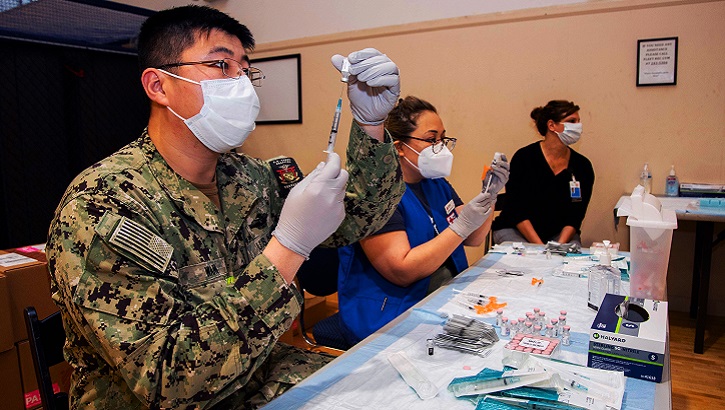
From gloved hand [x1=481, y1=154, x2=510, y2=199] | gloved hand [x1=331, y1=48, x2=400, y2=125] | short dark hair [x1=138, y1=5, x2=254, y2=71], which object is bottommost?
gloved hand [x1=481, y1=154, x2=510, y2=199]

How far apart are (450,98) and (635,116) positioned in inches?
52.6

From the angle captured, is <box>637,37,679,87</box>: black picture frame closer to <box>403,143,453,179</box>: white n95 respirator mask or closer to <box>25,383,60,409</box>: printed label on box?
<box>403,143,453,179</box>: white n95 respirator mask

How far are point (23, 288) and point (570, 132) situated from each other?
3030mm

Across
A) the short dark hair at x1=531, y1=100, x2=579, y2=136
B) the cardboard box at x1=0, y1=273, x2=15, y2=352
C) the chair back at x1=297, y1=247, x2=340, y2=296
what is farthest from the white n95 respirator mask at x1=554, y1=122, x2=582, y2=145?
the cardboard box at x1=0, y1=273, x2=15, y2=352

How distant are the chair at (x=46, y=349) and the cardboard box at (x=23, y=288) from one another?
38.6 inches

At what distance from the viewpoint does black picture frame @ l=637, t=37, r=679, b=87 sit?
128 inches

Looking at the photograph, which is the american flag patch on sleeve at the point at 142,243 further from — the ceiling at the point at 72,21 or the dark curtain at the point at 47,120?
the dark curtain at the point at 47,120

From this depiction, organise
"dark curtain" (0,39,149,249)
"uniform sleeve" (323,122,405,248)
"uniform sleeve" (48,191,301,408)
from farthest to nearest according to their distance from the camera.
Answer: "dark curtain" (0,39,149,249)
"uniform sleeve" (323,122,405,248)
"uniform sleeve" (48,191,301,408)

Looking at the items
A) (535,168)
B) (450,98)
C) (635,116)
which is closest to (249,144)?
(450,98)

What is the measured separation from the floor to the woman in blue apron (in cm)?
83

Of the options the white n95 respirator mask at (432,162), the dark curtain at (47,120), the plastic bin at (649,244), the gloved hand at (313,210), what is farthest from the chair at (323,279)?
the dark curtain at (47,120)

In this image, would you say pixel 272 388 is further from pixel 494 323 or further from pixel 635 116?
pixel 635 116

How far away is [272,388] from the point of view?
3.98 feet

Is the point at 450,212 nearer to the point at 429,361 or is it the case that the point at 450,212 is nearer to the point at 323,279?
the point at 323,279
